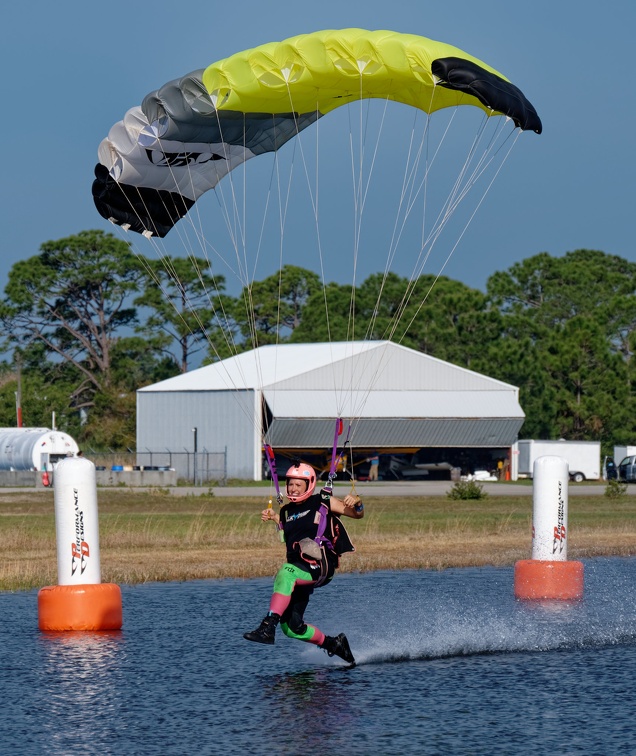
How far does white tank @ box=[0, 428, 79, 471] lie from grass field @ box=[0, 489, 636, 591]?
1858 centimetres

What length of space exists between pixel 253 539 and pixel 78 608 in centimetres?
1357

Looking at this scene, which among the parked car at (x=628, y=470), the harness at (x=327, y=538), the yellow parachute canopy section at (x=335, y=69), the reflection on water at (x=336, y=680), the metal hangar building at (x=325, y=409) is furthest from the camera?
the parked car at (x=628, y=470)

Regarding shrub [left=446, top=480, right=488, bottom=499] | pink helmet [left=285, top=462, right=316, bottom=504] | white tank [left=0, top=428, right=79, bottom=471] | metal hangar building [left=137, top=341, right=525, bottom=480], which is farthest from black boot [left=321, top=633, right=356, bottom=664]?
metal hangar building [left=137, top=341, right=525, bottom=480]

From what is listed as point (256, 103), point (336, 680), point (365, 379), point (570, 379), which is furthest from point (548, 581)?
point (570, 379)

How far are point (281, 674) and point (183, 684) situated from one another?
3.38 ft

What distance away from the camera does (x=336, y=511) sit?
13.1 m

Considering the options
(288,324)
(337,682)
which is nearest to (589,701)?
(337,682)

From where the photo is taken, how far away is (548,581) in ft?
60.0

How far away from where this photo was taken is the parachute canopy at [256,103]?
57.8 feet

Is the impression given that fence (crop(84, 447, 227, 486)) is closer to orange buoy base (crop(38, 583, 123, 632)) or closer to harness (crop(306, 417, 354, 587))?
orange buoy base (crop(38, 583, 123, 632))

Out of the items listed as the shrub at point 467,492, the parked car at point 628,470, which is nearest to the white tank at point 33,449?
the shrub at point 467,492

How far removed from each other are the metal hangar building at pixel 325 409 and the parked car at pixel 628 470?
6.05 meters

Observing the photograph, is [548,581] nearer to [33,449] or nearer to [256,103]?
[256,103]

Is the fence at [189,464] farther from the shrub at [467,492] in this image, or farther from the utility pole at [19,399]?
the shrub at [467,492]
